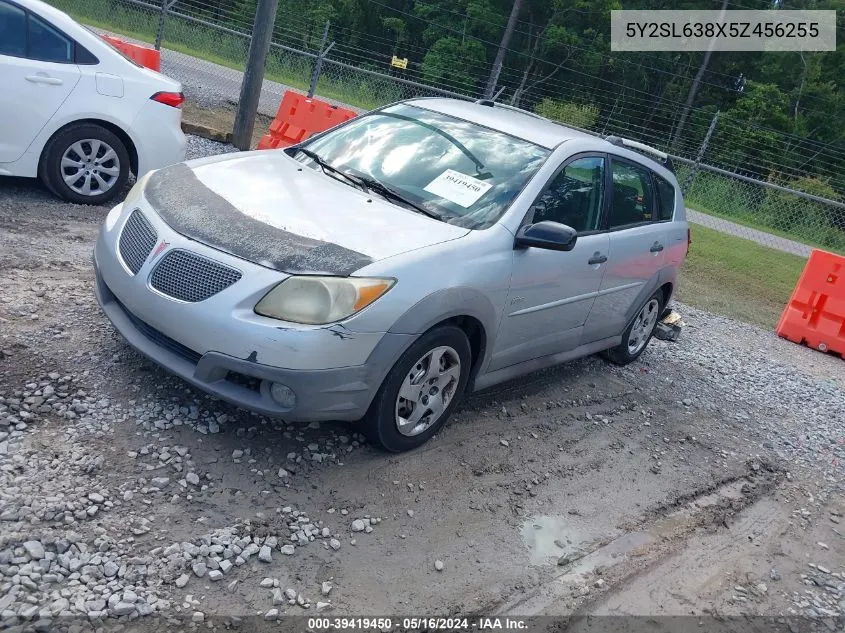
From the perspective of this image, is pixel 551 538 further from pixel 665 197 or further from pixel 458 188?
pixel 665 197

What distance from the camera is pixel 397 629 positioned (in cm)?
319

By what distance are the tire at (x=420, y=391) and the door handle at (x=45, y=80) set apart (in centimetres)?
442

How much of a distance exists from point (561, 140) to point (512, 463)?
2.13m

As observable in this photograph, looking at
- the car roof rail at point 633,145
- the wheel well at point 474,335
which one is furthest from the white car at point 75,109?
the wheel well at point 474,335

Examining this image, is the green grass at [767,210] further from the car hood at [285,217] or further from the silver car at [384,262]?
the car hood at [285,217]

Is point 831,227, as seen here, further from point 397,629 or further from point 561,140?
point 397,629

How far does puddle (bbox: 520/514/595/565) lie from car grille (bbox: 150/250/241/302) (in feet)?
6.28

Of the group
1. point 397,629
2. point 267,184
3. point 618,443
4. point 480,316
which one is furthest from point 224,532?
point 618,443

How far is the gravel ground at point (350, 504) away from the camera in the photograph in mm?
3154

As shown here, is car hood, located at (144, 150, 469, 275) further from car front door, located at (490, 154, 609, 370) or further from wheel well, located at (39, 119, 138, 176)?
wheel well, located at (39, 119, 138, 176)

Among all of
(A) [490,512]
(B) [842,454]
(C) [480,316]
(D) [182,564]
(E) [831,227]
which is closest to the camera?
(D) [182,564]

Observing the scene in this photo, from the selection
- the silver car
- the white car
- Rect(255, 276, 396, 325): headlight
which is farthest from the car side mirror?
the white car

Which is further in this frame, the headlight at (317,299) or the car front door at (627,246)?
the car front door at (627,246)

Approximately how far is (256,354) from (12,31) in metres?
4.57
